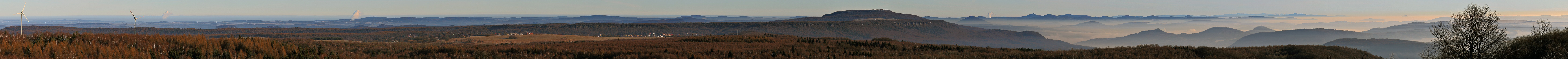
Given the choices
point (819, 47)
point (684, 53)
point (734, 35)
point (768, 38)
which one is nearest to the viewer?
point (684, 53)

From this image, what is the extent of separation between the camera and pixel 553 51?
30.5 metres

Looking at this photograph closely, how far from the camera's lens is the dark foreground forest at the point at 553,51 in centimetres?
2177

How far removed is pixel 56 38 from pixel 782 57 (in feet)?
88.8

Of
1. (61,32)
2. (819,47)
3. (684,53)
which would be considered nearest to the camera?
(61,32)

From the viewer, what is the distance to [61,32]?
29.0 m

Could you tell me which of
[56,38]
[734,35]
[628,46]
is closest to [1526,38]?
[628,46]

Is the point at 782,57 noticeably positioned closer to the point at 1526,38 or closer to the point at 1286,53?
the point at 1286,53

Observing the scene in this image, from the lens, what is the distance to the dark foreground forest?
21.8 metres

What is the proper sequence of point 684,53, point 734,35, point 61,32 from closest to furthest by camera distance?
point 61,32
point 684,53
point 734,35

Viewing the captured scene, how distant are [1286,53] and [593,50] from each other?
29648 millimetres

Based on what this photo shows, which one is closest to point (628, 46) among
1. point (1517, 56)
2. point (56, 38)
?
point (56, 38)

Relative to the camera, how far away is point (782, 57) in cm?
2911

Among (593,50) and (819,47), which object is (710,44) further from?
(593,50)

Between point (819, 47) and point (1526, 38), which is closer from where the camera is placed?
point (1526, 38)
